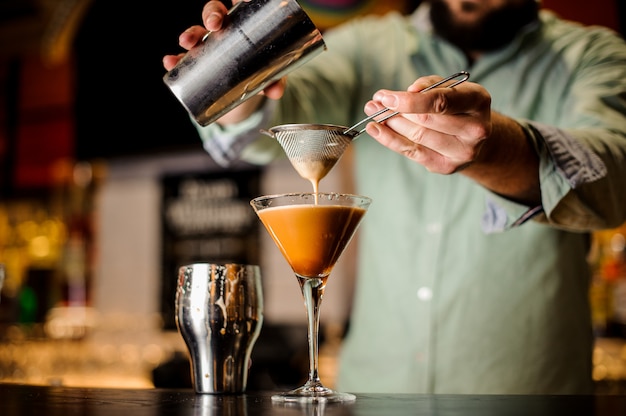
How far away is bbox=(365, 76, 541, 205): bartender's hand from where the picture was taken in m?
1.00

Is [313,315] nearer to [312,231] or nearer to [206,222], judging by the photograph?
[312,231]

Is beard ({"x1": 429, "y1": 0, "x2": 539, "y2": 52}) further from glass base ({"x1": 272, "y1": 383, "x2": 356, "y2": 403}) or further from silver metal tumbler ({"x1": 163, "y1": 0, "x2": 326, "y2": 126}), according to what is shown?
glass base ({"x1": 272, "y1": 383, "x2": 356, "y2": 403})

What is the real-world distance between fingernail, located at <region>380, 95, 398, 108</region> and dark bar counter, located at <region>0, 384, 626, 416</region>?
40 centimetres

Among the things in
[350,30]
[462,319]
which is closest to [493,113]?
[462,319]

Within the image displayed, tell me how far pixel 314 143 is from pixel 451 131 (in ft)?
0.76

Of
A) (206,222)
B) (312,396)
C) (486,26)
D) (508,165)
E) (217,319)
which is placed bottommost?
(312,396)

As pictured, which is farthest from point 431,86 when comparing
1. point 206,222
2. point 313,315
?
point 206,222

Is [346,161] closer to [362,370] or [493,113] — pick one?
[362,370]

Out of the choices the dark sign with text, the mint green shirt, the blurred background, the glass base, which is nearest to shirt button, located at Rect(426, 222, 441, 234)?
the mint green shirt

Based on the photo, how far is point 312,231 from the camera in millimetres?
1136

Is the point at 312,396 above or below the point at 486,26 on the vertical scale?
below

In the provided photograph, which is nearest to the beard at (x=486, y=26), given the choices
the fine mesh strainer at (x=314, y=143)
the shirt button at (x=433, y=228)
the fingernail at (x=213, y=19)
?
the shirt button at (x=433, y=228)

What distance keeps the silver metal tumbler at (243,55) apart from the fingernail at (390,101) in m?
0.22

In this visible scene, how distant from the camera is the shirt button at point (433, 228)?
1783mm
